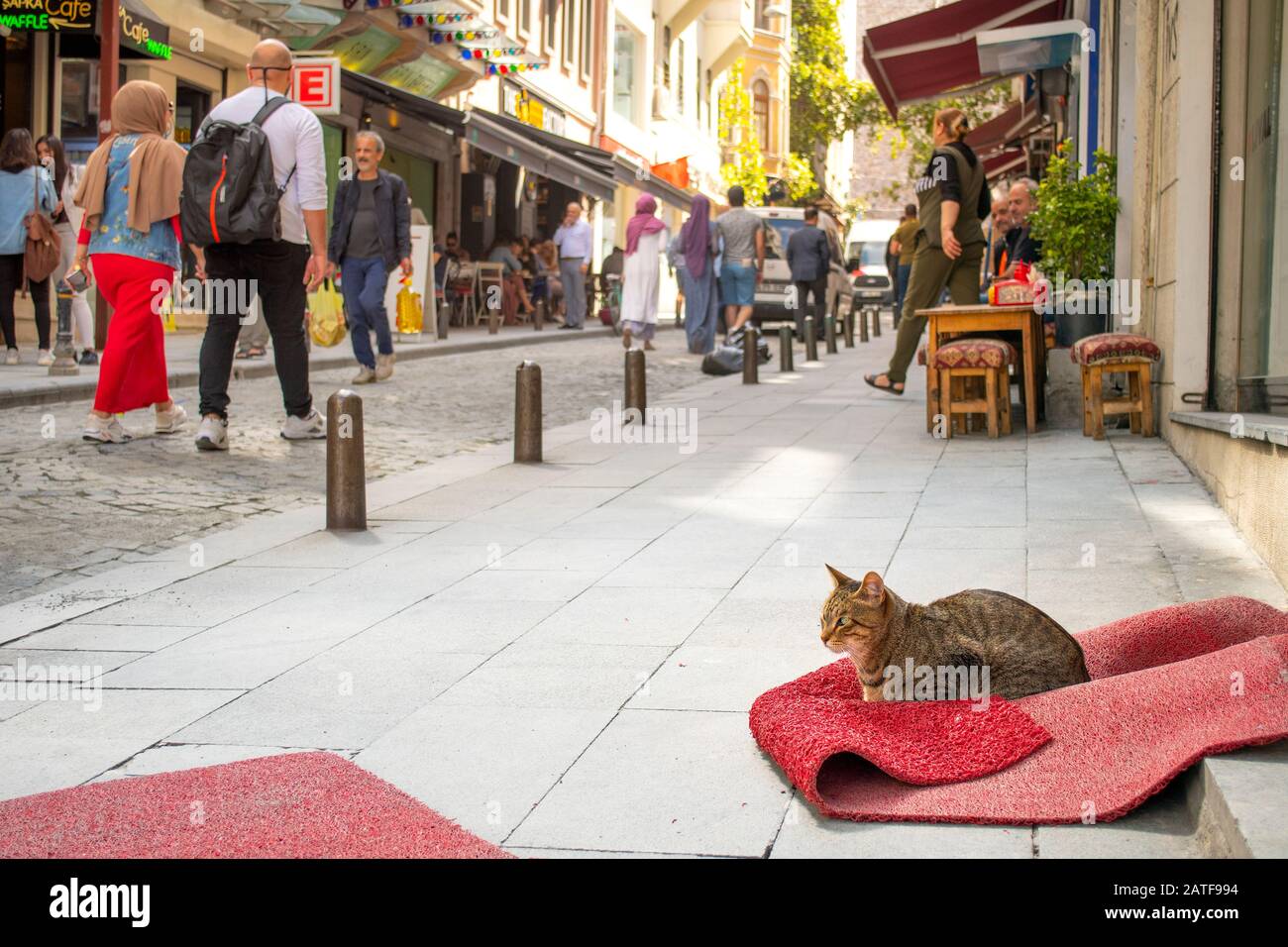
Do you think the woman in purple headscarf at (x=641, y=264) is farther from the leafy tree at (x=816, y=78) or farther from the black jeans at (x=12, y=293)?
the leafy tree at (x=816, y=78)

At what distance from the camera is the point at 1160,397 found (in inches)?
392

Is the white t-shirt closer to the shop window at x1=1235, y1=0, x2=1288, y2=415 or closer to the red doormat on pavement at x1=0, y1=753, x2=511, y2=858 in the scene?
the shop window at x1=1235, y1=0, x2=1288, y2=415

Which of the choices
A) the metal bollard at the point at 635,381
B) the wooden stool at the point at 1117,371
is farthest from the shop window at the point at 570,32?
the wooden stool at the point at 1117,371

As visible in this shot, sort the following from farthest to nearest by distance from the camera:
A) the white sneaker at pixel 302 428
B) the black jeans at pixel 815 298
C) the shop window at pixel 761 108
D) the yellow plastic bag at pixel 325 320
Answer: the shop window at pixel 761 108 < the black jeans at pixel 815 298 < the yellow plastic bag at pixel 325 320 < the white sneaker at pixel 302 428

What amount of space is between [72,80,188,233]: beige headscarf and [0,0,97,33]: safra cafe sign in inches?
286

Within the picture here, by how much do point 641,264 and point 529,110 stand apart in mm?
→ 14073

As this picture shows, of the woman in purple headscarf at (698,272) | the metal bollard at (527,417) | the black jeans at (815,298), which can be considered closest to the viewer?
the metal bollard at (527,417)

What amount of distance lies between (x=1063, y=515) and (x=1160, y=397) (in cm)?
293

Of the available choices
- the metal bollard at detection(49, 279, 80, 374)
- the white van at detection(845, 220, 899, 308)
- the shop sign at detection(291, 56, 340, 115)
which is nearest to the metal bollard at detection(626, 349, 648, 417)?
the metal bollard at detection(49, 279, 80, 374)

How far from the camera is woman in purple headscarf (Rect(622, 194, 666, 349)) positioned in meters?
21.0

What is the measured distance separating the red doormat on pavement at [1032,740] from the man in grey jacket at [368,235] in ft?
35.7

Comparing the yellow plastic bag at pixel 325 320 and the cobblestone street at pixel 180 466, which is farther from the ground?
the yellow plastic bag at pixel 325 320

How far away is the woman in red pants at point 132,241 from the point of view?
31.6ft

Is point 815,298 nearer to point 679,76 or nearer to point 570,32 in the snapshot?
point 570,32
